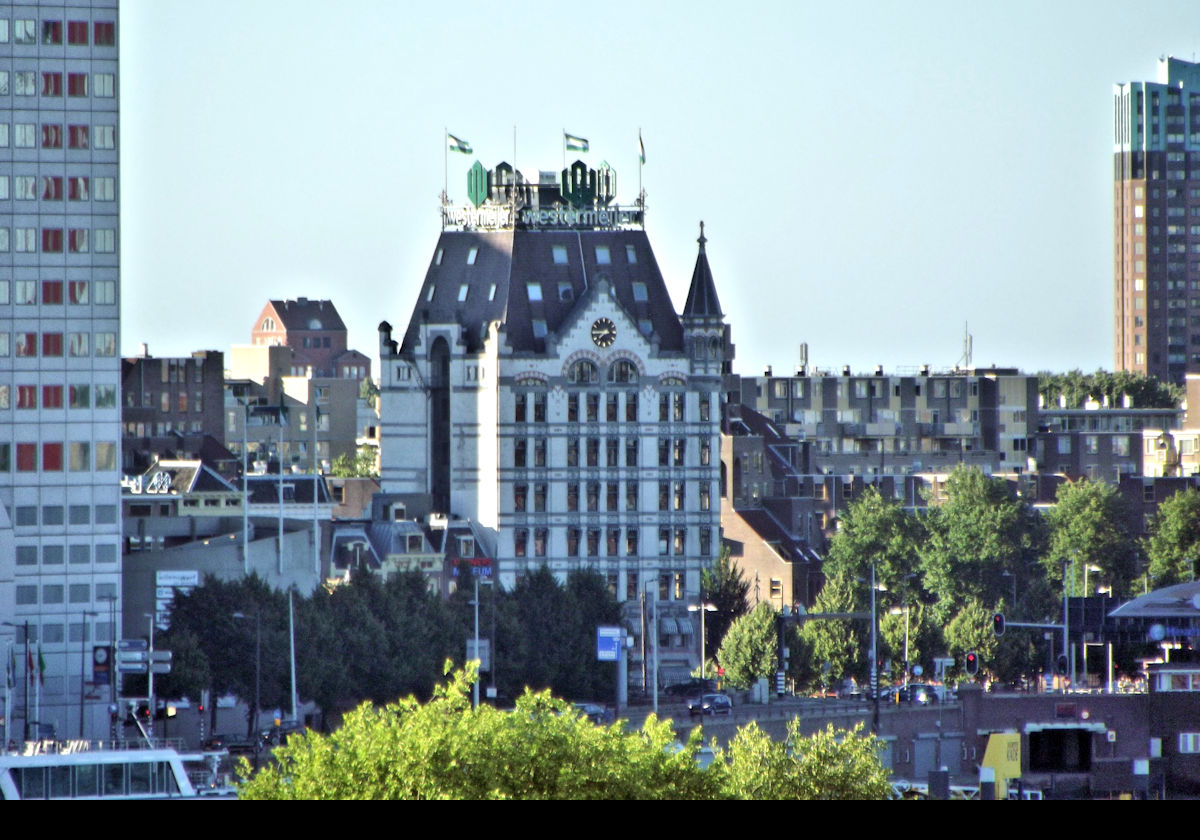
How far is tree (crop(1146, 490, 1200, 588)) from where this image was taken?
578 feet

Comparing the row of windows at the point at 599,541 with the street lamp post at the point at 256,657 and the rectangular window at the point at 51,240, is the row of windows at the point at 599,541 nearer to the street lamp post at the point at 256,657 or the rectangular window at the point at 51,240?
the rectangular window at the point at 51,240

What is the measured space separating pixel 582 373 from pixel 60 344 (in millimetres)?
44256

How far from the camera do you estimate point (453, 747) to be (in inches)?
1877

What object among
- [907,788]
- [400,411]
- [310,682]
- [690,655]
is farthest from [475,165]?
[907,788]

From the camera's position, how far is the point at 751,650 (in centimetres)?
13912

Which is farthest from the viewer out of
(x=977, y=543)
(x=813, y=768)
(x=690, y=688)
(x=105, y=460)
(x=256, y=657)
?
(x=977, y=543)

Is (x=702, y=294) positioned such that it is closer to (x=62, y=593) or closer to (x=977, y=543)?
(x=977, y=543)

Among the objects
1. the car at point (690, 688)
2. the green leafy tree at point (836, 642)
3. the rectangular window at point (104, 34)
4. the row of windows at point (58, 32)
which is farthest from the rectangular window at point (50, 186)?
the green leafy tree at point (836, 642)

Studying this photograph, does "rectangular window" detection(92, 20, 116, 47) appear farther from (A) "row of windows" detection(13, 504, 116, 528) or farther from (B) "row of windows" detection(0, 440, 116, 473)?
(A) "row of windows" detection(13, 504, 116, 528)

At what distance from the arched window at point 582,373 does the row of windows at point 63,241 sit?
42.2 meters

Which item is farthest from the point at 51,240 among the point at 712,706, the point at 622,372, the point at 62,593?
the point at 622,372

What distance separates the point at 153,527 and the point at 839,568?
56941 mm

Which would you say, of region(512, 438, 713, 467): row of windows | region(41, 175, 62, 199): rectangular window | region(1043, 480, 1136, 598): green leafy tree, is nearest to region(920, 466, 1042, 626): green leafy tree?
region(1043, 480, 1136, 598): green leafy tree
